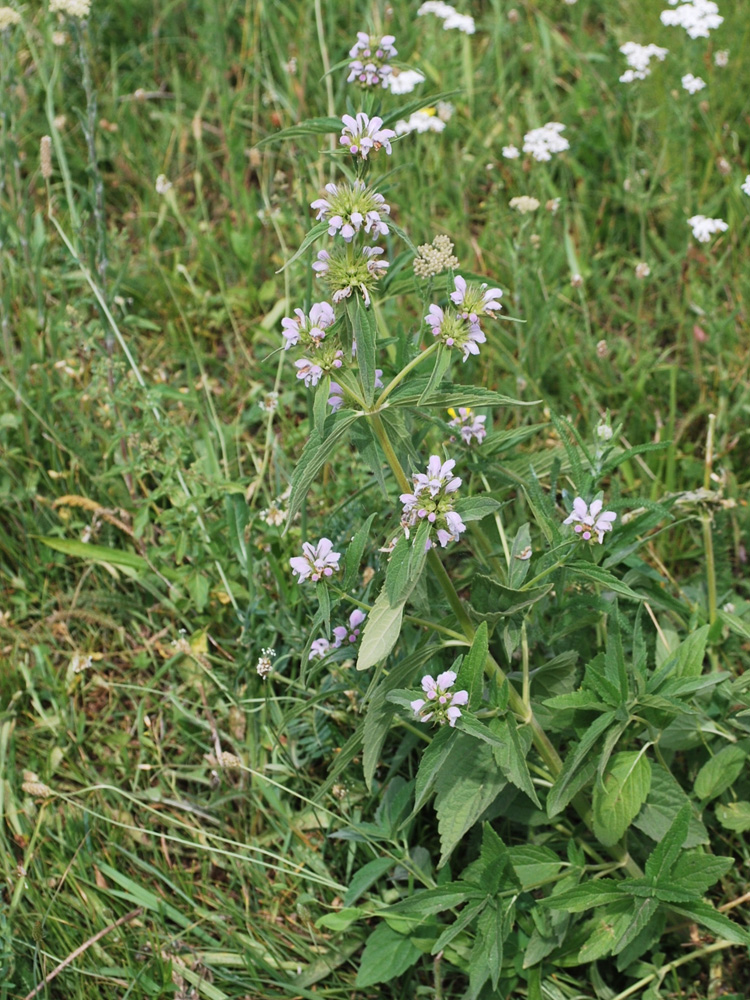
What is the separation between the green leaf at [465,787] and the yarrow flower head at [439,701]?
5.3 inches

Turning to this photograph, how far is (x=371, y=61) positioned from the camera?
2.07 metres

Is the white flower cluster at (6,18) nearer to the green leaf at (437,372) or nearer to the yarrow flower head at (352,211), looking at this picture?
the yarrow flower head at (352,211)

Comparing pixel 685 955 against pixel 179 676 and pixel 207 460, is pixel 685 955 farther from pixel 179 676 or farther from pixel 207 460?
pixel 207 460

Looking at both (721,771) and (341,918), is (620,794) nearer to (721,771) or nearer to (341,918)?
(721,771)

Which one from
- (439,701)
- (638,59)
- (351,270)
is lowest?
(439,701)

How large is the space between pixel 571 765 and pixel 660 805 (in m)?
0.31

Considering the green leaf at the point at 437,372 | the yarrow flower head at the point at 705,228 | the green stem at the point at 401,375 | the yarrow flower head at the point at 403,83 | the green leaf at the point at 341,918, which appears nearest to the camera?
the green leaf at the point at 437,372

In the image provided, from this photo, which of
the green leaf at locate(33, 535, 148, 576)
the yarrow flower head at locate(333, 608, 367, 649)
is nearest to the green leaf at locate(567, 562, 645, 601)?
the yarrow flower head at locate(333, 608, 367, 649)

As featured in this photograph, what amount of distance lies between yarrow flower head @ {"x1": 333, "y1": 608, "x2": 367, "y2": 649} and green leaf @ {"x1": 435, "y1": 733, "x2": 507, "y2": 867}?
300 millimetres

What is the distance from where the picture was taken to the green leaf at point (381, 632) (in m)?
1.65

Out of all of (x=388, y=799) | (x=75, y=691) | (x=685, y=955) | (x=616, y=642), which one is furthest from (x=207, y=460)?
(x=685, y=955)

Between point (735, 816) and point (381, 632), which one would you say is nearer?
point (381, 632)

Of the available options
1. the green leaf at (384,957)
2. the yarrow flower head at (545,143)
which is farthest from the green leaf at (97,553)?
the yarrow flower head at (545,143)

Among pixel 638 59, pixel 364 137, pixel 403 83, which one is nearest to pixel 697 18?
pixel 638 59
